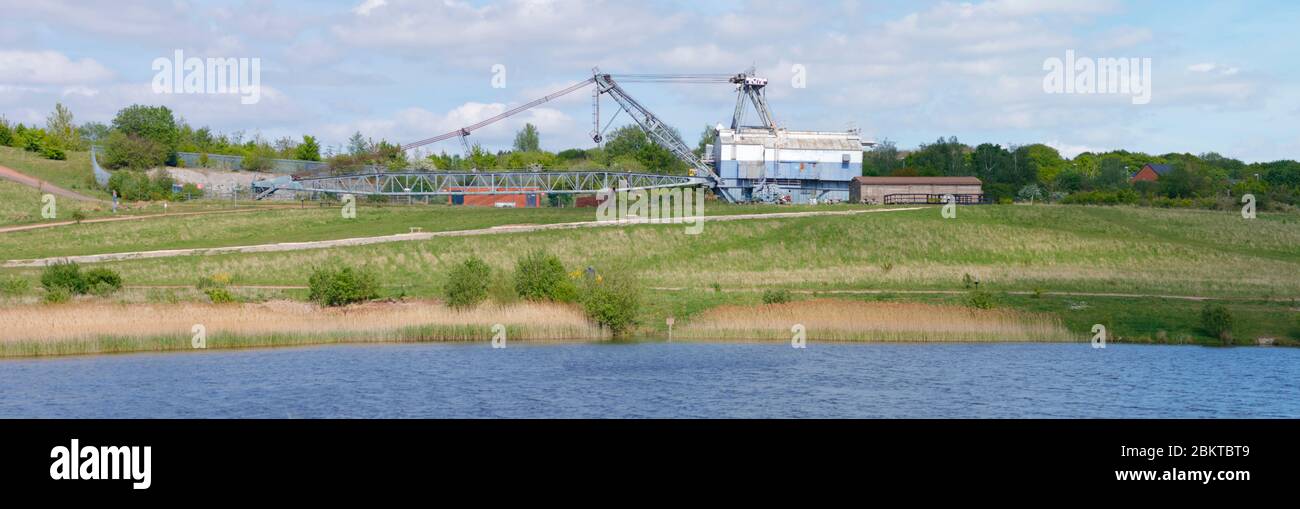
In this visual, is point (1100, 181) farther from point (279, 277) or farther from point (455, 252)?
point (279, 277)

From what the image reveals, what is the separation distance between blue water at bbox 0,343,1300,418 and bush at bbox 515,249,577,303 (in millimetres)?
5668

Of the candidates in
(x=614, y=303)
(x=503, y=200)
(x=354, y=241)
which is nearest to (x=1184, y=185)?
(x=503, y=200)

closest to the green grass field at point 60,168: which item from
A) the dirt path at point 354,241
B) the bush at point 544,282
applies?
the dirt path at point 354,241

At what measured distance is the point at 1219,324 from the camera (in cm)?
4381

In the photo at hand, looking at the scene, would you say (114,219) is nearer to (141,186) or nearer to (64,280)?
(141,186)

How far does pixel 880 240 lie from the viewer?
74938mm

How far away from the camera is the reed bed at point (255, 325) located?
3919 cm

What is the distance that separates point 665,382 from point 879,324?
42.9 feet

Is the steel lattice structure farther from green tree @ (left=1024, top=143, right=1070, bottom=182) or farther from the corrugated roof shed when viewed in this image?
green tree @ (left=1024, top=143, right=1070, bottom=182)

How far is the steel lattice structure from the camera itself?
8731cm

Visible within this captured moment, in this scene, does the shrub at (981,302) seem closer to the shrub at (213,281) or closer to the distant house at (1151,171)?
the shrub at (213,281)
